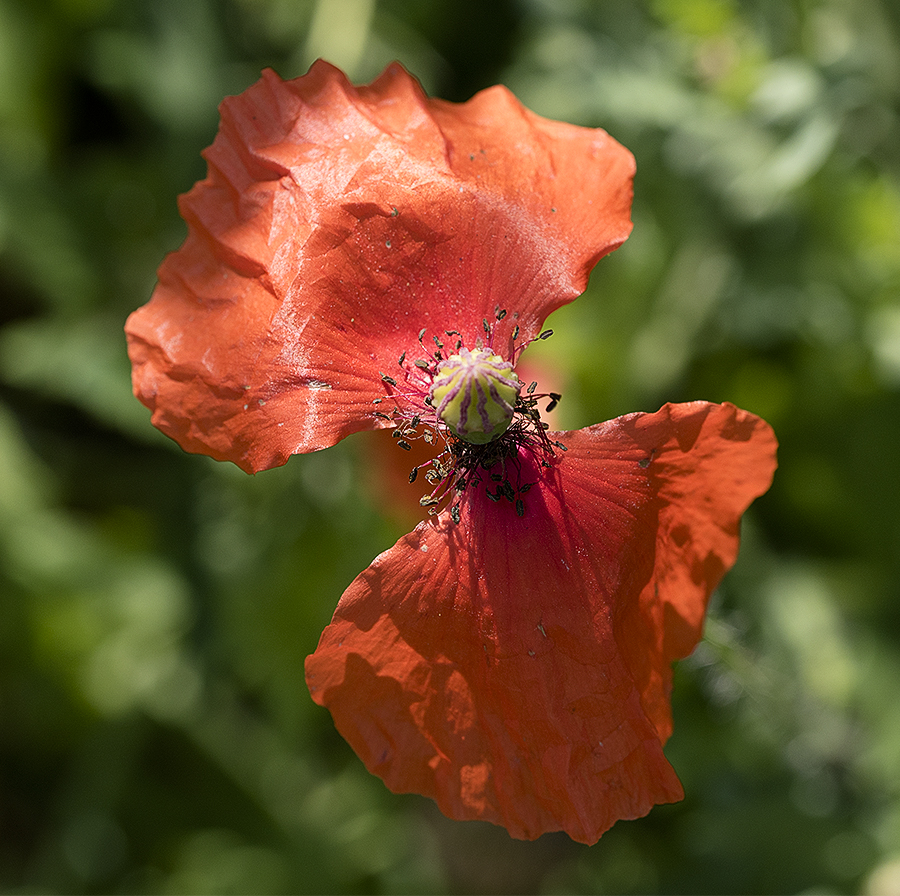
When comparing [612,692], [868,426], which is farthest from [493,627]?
[868,426]

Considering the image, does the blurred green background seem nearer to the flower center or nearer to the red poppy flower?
the red poppy flower

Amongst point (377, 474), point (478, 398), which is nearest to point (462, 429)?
point (478, 398)

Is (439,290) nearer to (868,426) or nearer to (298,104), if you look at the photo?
(298,104)

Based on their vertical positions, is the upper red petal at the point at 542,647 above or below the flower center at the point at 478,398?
below

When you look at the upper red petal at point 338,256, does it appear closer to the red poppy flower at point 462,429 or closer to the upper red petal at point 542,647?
the red poppy flower at point 462,429

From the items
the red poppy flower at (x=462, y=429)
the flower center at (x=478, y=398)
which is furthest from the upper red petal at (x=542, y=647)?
the flower center at (x=478, y=398)

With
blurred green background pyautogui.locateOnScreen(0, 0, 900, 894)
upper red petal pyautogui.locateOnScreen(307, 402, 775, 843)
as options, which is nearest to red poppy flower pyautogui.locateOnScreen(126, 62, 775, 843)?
upper red petal pyautogui.locateOnScreen(307, 402, 775, 843)
